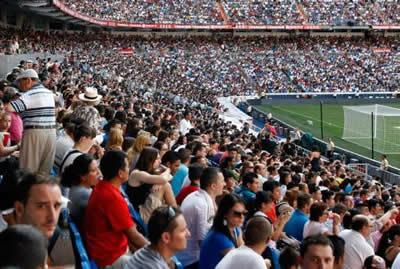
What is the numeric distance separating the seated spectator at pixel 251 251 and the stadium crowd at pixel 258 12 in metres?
58.1

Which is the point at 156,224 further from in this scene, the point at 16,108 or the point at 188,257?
the point at 16,108

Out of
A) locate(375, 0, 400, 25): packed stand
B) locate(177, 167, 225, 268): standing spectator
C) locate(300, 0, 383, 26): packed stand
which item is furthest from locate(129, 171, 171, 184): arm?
locate(375, 0, 400, 25): packed stand

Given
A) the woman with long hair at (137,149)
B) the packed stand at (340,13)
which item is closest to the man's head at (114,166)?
the woman with long hair at (137,149)

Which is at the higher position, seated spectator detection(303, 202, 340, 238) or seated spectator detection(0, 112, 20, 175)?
seated spectator detection(0, 112, 20, 175)

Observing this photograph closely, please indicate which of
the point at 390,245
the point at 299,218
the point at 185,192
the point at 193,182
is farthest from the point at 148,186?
the point at 390,245

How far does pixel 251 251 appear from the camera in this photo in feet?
17.0

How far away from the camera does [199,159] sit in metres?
9.66

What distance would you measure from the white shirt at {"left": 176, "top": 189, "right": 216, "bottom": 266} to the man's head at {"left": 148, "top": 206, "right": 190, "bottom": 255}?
1816mm

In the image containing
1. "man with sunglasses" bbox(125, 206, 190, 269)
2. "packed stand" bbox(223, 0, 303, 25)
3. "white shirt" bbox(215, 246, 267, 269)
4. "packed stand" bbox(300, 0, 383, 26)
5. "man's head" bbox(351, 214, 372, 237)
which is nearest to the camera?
"man with sunglasses" bbox(125, 206, 190, 269)

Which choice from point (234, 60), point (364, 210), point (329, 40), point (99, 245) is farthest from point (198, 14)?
point (99, 245)

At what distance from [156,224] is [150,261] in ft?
0.89

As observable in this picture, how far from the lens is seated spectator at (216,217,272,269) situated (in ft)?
16.8

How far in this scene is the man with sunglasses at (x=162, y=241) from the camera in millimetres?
4738

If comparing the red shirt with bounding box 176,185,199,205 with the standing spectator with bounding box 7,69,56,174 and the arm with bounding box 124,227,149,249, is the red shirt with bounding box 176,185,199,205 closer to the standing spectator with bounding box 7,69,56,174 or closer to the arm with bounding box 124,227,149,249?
the standing spectator with bounding box 7,69,56,174
